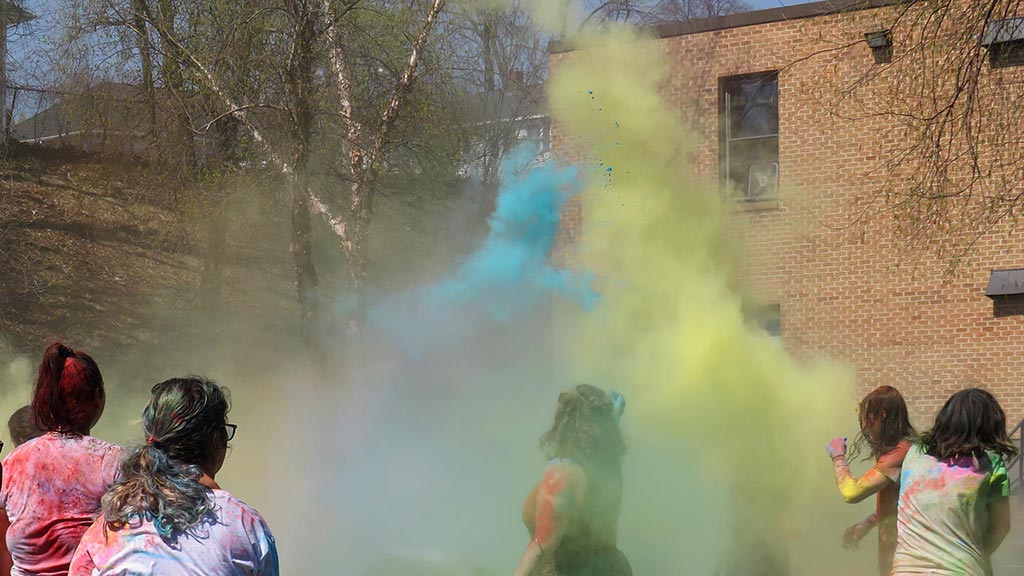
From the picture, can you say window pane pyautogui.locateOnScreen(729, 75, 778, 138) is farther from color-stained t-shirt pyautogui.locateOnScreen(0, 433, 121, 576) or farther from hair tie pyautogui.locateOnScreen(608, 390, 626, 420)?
color-stained t-shirt pyautogui.locateOnScreen(0, 433, 121, 576)

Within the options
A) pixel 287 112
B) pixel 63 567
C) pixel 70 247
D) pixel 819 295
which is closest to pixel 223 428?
pixel 63 567

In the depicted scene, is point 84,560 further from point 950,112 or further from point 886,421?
point 950,112

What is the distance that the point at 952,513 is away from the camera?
3861 mm

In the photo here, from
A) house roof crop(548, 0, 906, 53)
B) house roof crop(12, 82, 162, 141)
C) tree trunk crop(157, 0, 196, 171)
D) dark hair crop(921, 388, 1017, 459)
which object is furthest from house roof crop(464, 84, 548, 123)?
dark hair crop(921, 388, 1017, 459)

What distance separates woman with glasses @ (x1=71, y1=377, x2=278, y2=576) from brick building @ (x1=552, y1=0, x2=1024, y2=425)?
10.6 meters

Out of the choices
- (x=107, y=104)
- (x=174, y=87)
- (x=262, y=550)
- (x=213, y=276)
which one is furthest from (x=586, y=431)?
(x=213, y=276)

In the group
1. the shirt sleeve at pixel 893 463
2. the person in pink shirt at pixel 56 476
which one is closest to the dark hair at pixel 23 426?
the person in pink shirt at pixel 56 476

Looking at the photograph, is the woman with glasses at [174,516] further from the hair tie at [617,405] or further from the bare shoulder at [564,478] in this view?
the hair tie at [617,405]

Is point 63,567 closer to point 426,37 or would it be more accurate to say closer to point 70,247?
point 426,37

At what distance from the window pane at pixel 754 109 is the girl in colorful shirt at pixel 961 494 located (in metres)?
11.2

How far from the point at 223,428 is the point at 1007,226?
12.6 m

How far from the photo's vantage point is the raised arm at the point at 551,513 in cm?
390

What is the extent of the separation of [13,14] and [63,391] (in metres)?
15.9

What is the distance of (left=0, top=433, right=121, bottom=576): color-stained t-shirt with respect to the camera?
139 inches
